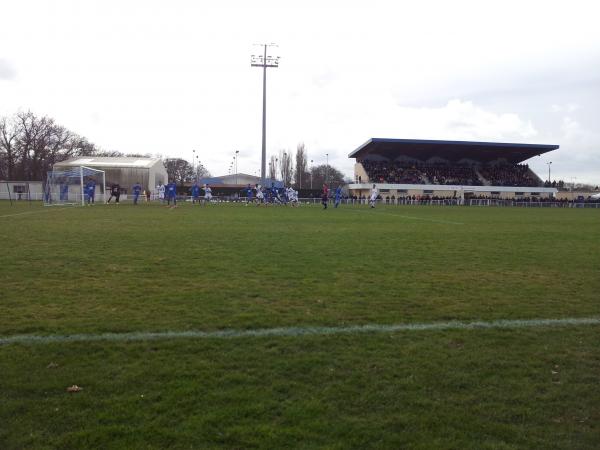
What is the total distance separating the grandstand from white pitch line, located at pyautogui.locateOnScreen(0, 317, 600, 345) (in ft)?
183

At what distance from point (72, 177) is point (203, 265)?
3928 cm

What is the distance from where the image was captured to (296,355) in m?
4.29

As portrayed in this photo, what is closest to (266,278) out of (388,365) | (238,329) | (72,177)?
(238,329)

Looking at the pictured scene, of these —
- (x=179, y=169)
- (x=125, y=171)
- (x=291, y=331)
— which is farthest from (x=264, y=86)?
(x=179, y=169)

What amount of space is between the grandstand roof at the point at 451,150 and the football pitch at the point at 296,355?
5799cm

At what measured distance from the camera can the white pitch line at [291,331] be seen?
15.2 ft

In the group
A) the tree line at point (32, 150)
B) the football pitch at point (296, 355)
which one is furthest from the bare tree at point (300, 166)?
the football pitch at point (296, 355)

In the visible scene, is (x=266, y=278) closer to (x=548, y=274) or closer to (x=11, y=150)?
(x=548, y=274)

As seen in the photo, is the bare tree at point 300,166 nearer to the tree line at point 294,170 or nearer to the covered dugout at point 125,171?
the tree line at point 294,170

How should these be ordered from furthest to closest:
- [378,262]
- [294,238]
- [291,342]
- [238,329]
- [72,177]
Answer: [72,177] → [294,238] → [378,262] → [238,329] → [291,342]

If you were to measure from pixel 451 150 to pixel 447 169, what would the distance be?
313cm

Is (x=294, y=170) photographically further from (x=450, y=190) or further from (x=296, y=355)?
(x=296, y=355)

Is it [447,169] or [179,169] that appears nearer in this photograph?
[447,169]

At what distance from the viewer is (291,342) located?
4.62m
